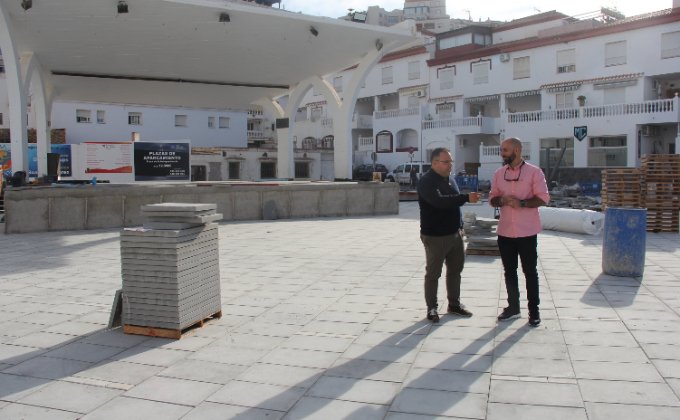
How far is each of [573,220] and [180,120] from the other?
36.1m

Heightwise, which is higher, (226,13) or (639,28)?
(639,28)

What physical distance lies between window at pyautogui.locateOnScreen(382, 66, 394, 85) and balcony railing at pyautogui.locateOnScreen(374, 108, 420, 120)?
122 inches

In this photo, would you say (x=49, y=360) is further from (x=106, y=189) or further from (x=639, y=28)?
(x=639, y=28)

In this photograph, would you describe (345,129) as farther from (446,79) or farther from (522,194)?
(446,79)

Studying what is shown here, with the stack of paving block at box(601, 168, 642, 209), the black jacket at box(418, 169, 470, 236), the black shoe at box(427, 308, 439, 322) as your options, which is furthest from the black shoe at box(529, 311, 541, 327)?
the stack of paving block at box(601, 168, 642, 209)

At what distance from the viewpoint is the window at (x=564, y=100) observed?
37.6 metres

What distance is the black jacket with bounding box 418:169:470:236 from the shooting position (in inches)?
218

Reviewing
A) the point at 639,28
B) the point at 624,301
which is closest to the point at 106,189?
the point at 624,301

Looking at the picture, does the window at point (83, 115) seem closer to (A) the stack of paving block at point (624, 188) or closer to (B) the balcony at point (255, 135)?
(B) the balcony at point (255, 135)

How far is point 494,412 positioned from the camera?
375 cm

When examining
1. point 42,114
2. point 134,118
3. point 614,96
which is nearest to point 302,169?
point 134,118

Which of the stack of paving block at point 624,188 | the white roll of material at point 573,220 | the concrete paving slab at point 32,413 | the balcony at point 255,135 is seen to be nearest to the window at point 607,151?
the stack of paving block at point 624,188

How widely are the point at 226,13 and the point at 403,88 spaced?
1341 inches

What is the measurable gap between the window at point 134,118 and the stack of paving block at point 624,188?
35562 millimetres
